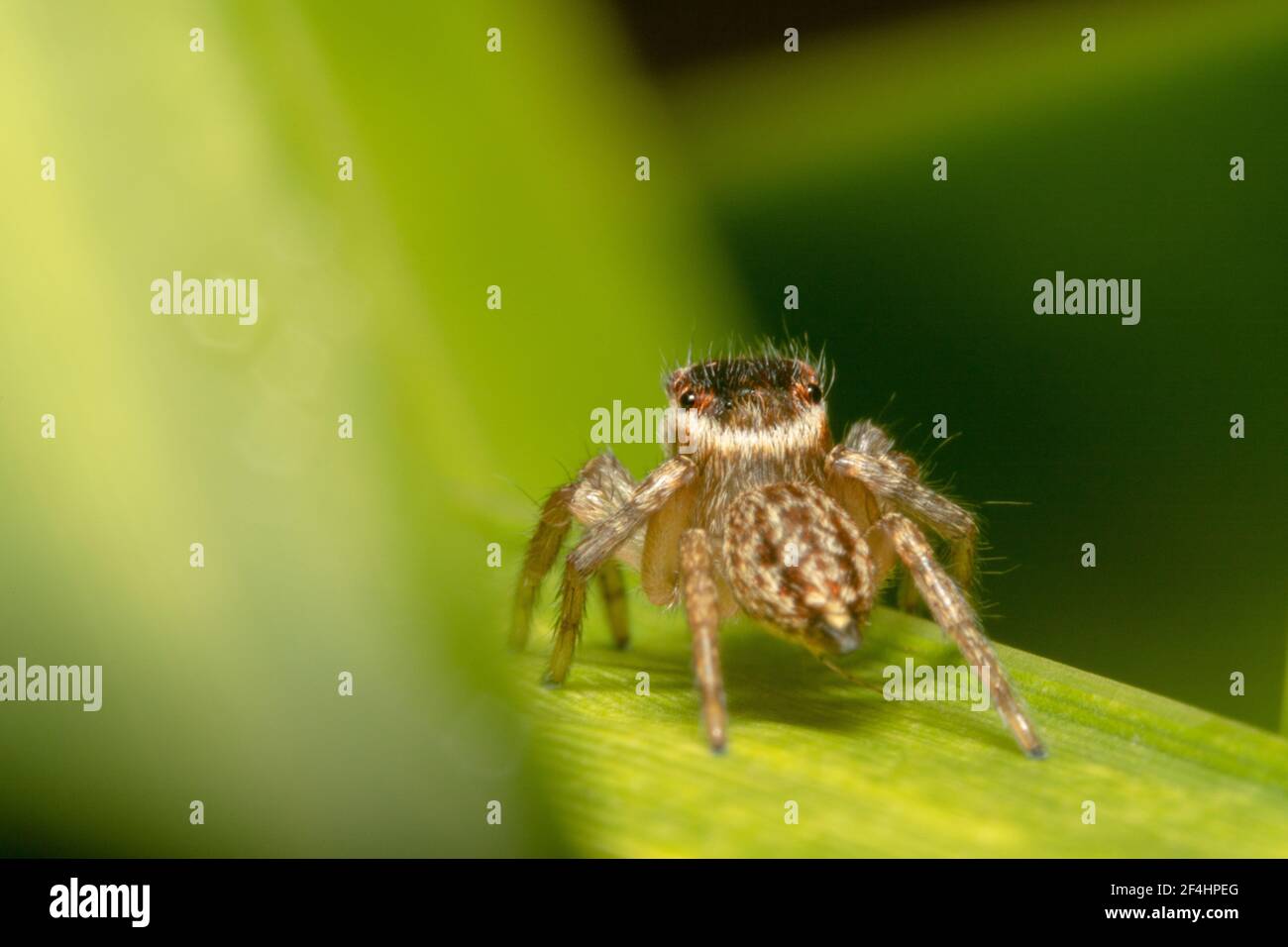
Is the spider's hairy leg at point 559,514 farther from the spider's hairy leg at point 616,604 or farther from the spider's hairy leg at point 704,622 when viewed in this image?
the spider's hairy leg at point 704,622

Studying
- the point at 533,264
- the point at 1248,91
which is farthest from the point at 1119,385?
the point at 533,264

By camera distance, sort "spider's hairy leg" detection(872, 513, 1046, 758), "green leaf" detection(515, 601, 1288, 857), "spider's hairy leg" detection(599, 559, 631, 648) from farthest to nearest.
A: "spider's hairy leg" detection(599, 559, 631, 648)
"spider's hairy leg" detection(872, 513, 1046, 758)
"green leaf" detection(515, 601, 1288, 857)

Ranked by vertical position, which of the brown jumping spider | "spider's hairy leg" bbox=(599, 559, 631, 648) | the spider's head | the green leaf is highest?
the spider's head

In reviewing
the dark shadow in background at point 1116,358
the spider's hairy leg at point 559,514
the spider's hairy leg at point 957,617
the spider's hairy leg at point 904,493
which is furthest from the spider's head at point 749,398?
the dark shadow in background at point 1116,358

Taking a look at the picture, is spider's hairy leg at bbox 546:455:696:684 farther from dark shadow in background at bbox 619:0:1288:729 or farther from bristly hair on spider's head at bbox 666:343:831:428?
dark shadow in background at bbox 619:0:1288:729

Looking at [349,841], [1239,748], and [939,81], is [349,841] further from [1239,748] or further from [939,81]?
[939,81]

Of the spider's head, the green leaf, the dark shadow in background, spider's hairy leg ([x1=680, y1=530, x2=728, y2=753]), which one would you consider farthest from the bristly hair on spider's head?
the green leaf

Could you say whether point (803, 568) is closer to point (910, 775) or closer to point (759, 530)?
point (759, 530)
